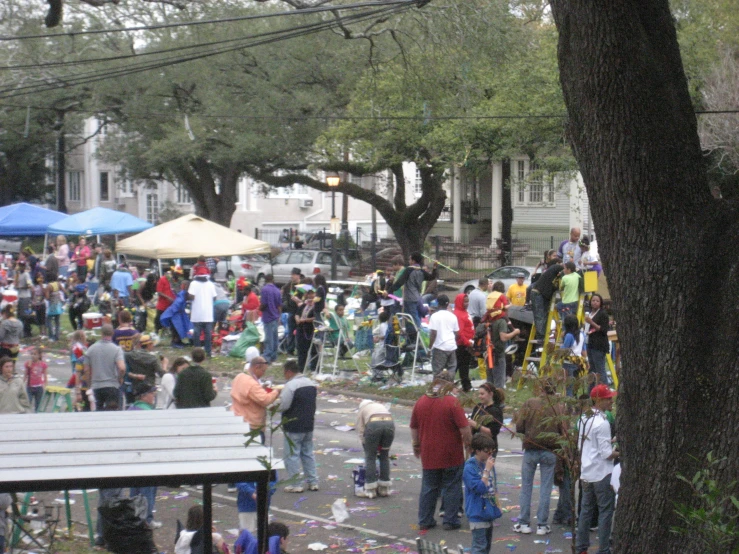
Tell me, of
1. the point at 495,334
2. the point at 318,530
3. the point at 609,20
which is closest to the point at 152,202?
the point at 495,334

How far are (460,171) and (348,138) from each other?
8.38 m

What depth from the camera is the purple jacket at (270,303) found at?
18953mm

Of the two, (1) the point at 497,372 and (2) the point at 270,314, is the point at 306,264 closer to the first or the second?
(2) the point at 270,314

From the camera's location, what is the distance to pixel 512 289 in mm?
18984

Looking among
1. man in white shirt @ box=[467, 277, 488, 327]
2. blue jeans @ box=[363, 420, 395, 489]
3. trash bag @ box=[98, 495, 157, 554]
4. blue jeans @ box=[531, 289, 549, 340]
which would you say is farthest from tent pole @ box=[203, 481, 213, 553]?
man in white shirt @ box=[467, 277, 488, 327]

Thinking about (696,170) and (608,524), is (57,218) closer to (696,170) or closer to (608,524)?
(608,524)

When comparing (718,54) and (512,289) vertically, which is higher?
(718,54)

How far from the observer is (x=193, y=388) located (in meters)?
11.0

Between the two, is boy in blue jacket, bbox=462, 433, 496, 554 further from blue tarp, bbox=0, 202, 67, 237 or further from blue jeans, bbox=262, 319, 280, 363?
blue tarp, bbox=0, 202, 67, 237

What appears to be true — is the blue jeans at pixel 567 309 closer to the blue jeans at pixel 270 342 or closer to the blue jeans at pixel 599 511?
the blue jeans at pixel 270 342

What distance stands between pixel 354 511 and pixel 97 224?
749 inches

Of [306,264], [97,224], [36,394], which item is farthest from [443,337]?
[306,264]

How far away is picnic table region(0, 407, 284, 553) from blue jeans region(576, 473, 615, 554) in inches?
146

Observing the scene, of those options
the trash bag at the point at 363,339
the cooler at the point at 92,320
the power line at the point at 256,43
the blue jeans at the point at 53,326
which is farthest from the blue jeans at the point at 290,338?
the blue jeans at the point at 53,326
